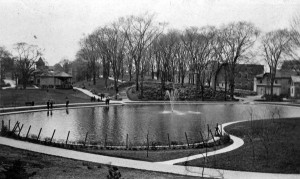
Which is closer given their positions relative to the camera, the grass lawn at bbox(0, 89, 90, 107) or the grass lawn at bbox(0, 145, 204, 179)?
the grass lawn at bbox(0, 145, 204, 179)

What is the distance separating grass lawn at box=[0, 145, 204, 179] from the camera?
41.1 feet

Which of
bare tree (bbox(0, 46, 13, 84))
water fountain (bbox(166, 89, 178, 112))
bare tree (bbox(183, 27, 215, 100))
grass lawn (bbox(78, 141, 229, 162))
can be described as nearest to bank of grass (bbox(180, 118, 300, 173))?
grass lawn (bbox(78, 141, 229, 162))

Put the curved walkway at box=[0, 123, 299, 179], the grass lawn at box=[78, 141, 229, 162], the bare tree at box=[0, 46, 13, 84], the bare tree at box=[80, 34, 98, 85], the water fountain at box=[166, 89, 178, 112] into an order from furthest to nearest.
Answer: the bare tree at box=[0, 46, 13, 84]
the bare tree at box=[80, 34, 98, 85]
the water fountain at box=[166, 89, 178, 112]
the grass lawn at box=[78, 141, 229, 162]
the curved walkway at box=[0, 123, 299, 179]

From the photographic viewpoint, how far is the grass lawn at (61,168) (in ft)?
41.1

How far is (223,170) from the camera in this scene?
1447 centimetres

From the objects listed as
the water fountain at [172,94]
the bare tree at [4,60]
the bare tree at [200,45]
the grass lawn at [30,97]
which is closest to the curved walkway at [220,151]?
the grass lawn at [30,97]

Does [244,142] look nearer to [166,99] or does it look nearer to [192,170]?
[192,170]

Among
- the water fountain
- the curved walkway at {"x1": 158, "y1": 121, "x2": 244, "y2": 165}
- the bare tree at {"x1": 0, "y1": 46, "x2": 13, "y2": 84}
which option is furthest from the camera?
the bare tree at {"x1": 0, "y1": 46, "x2": 13, "y2": 84}

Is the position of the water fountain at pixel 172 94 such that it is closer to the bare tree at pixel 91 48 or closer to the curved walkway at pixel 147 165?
the bare tree at pixel 91 48

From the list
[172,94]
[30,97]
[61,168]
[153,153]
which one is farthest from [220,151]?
[172,94]

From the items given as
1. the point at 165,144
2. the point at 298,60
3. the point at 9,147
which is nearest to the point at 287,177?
the point at 165,144

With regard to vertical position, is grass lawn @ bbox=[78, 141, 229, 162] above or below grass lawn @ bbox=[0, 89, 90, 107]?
below

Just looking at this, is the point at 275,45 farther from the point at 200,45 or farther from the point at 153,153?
the point at 153,153

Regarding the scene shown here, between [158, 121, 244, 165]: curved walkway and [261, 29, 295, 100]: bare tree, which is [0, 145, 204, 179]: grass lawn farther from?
[261, 29, 295, 100]: bare tree
